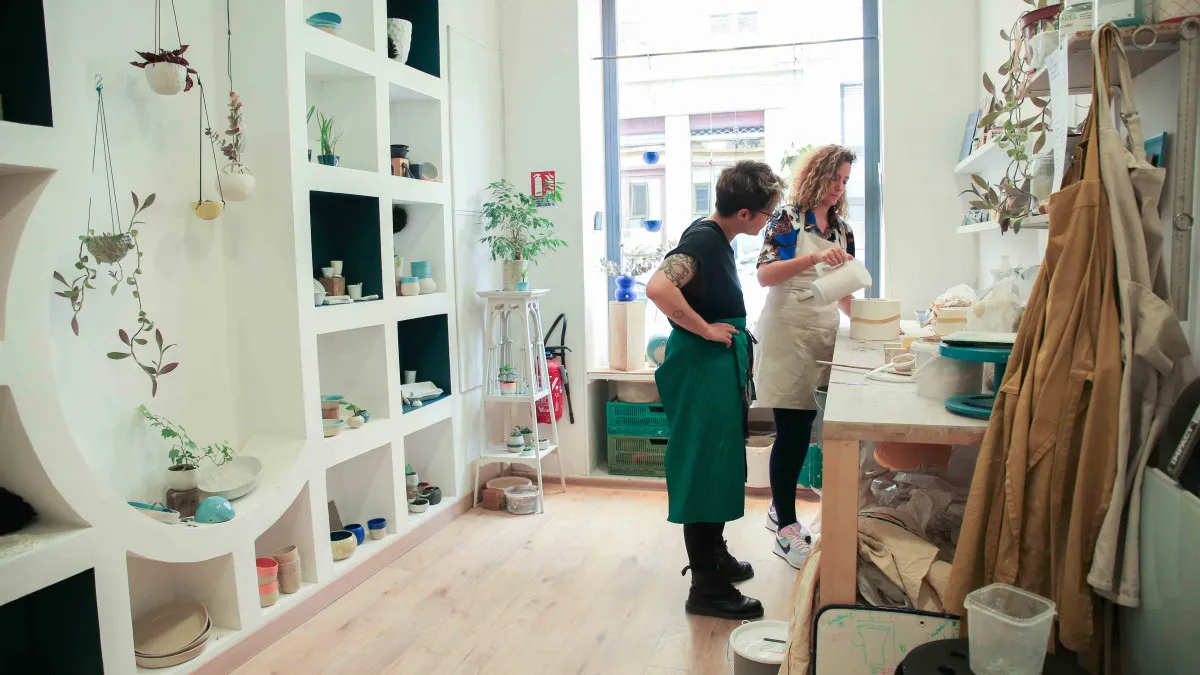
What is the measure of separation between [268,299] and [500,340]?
1.40m

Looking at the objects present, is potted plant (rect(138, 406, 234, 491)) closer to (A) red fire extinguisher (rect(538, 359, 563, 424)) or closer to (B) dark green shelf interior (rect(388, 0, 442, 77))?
(A) red fire extinguisher (rect(538, 359, 563, 424))

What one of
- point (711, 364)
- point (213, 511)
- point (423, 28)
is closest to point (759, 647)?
point (711, 364)

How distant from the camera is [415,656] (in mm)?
2516

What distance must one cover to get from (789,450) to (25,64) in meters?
2.55

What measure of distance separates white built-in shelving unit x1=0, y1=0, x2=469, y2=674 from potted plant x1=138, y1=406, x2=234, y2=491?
154 mm

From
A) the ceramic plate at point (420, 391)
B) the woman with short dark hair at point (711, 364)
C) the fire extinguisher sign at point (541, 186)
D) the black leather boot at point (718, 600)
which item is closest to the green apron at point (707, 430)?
the woman with short dark hair at point (711, 364)

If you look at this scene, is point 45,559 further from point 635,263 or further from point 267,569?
point 635,263

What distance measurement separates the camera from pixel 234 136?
261 centimetres

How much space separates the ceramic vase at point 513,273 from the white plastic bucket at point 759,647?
6.98 ft

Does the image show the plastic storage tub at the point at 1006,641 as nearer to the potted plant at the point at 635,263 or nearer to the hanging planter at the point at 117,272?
the hanging planter at the point at 117,272

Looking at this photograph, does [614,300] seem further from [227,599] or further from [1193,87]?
[1193,87]

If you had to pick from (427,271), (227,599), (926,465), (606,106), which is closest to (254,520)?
(227,599)

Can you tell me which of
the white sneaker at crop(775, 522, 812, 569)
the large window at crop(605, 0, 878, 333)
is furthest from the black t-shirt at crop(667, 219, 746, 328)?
the large window at crop(605, 0, 878, 333)

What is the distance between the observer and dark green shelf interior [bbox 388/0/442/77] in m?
3.65
